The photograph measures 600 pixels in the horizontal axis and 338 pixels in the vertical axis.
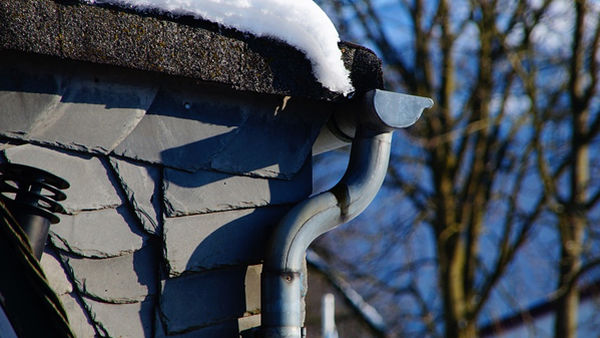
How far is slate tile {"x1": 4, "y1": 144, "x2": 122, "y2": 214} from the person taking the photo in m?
1.59

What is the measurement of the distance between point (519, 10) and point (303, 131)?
691 centimetres

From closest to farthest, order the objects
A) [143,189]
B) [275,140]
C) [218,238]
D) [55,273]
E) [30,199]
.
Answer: [30,199]
[55,273]
[143,189]
[218,238]
[275,140]

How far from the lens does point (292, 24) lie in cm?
185

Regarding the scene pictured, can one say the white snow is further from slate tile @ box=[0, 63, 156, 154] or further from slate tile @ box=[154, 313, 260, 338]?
slate tile @ box=[154, 313, 260, 338]

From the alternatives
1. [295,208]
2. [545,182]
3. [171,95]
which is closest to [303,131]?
[295,208]

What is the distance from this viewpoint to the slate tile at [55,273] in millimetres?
1594

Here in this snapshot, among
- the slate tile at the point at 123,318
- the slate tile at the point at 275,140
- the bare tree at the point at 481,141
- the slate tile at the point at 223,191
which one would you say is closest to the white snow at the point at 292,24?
the slate tile at the point at 275,140

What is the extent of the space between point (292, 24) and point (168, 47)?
341mm

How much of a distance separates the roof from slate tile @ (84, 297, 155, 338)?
0.54 metres

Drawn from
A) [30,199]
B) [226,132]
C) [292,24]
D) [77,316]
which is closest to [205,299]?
[77,316]

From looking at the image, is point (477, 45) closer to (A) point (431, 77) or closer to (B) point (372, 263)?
(A) point (431, 77)

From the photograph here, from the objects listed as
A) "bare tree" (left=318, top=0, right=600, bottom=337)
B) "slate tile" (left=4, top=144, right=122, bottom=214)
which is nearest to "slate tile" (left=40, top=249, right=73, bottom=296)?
"slate tile" (left=4, top=144, right=122, bottom=214)

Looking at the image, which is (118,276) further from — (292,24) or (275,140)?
(292,24)

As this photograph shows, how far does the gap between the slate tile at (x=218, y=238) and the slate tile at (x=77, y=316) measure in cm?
21
